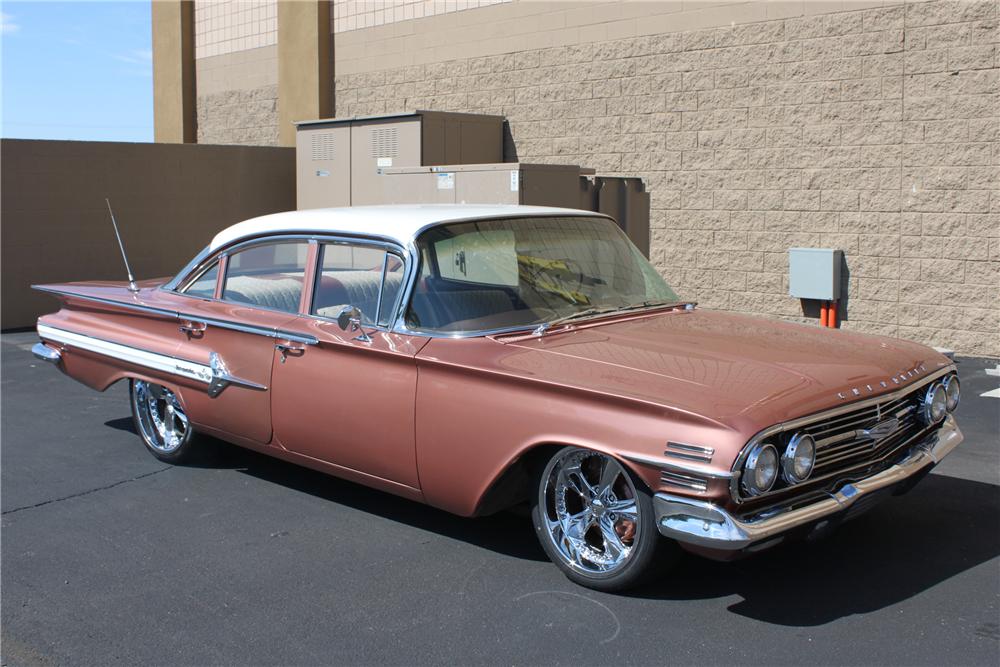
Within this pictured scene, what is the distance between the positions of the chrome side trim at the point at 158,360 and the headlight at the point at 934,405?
10.2ft

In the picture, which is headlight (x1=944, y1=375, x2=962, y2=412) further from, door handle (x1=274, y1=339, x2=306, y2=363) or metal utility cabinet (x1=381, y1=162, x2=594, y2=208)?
metal utility cabinet (x1=381, y1=162, x2=594, y2=208)

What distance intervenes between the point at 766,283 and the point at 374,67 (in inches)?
261

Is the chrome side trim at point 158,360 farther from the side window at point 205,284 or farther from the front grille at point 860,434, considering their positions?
the front grille at point 860,434

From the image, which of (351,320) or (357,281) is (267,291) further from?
(351,320)

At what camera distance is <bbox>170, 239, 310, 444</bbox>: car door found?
5344 millimetres

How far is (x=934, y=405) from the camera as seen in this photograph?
4676 millimetres

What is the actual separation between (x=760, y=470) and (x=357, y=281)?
2308mm

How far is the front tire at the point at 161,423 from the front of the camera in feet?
20.1

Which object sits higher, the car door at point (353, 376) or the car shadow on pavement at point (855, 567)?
the car door at point (353, 376)

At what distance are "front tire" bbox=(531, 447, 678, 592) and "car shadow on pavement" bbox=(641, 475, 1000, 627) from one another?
8.2 inches

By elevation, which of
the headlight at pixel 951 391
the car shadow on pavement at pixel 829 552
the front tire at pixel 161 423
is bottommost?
the car shadow on pavement at pixel 829 552

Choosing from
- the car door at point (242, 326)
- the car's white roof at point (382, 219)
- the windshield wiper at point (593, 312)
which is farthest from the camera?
the car door at point (242, 326)

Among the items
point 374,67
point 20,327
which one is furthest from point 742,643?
point 374,67

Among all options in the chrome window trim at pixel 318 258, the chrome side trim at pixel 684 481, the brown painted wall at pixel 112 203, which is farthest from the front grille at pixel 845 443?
the brown painted wall at pixel 112 203
